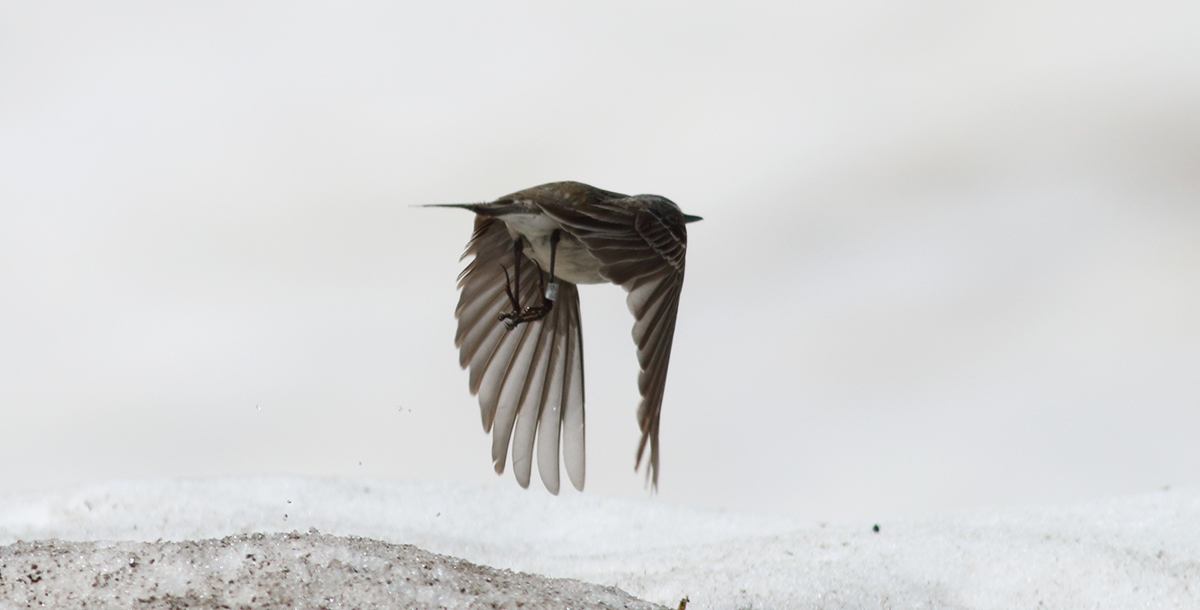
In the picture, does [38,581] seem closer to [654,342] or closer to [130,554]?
[130,554]

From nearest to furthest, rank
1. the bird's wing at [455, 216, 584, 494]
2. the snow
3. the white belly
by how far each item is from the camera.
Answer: the white belly → the snow → the bird's wing at [455, 216, 584, 494]

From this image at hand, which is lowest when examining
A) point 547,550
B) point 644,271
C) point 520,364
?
point 547,550

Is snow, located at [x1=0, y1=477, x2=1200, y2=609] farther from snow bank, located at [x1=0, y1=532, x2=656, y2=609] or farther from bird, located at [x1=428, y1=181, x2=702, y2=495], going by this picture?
bird, located at [x1=428, y1=181, x2=702, y2=495]

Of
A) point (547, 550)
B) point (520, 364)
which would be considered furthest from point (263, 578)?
point (547, 550)

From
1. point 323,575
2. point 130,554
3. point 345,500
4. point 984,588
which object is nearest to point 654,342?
point 323,575

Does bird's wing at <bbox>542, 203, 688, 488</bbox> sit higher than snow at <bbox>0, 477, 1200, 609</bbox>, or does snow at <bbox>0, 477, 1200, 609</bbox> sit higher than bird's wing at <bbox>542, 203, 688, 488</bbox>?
bird's wing at <bbox>542, 203, 688, 488</bbox>

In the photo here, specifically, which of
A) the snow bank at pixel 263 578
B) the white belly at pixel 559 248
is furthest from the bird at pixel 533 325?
the snow bank at pixel 263 578

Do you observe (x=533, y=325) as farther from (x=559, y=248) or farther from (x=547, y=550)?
(x=547, y=550)

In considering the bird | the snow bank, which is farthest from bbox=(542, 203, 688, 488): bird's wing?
the snow bank
